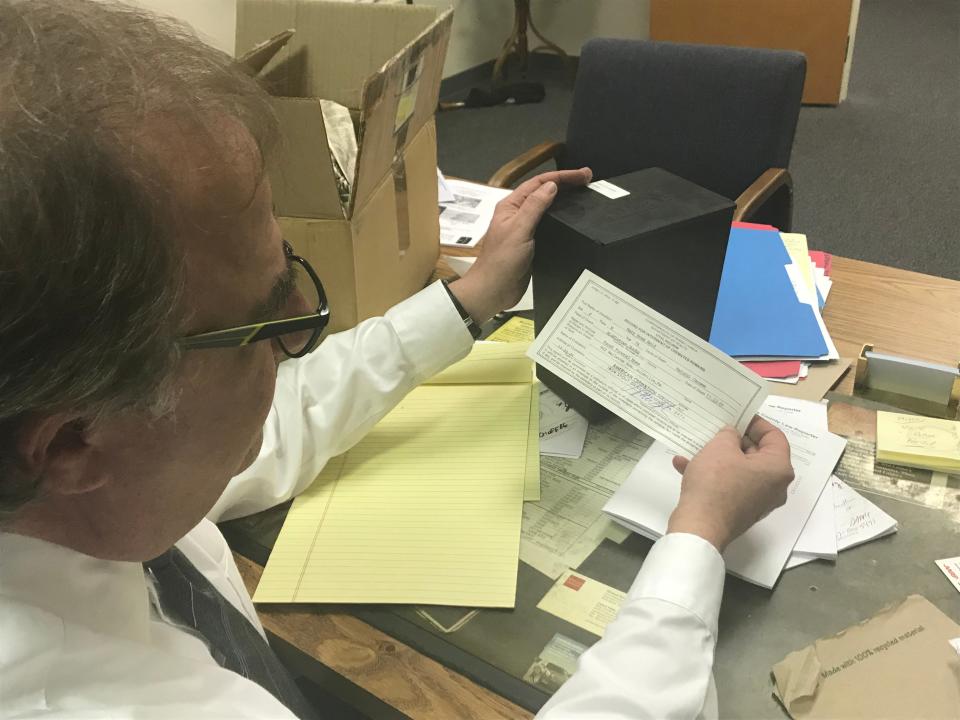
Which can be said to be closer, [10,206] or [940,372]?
[10,206]

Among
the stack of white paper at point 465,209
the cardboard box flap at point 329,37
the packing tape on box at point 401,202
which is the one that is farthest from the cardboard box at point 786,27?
the packing tape on box at point 401,202

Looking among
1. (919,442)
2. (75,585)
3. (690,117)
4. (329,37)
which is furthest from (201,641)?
(690,117)

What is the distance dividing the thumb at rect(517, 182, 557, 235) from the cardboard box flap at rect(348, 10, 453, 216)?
8.7 inches

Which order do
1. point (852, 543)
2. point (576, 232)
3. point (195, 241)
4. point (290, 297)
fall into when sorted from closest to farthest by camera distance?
1. point (195, 241)
2. point (290, 297)
3. point (852, 543)
4. point (576, 232)

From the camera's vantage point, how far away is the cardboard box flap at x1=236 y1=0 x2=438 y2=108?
133 cm

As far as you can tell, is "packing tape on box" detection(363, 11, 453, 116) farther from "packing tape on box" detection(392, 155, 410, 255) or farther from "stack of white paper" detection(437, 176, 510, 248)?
"stack of white paper" detection(437, 176, 510, 248)

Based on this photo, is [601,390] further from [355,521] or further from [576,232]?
[355,521]

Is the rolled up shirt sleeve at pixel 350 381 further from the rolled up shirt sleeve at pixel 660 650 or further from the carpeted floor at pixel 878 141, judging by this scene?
the carpeted floor at pixel 878 141

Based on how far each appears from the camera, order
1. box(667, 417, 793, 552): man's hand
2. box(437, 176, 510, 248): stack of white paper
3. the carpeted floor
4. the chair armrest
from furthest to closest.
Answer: the carpeted floor → the chair armrest → box(437, 176, 510, 248): stack of white paper → box(667, 417, 793, 552): man's hand

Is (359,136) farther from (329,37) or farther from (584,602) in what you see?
(584,602)

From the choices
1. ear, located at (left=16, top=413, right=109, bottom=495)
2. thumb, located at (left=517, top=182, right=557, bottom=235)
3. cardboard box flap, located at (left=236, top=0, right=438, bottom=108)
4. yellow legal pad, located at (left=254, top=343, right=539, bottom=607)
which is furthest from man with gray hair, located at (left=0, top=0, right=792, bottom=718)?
cardboard box flap, located at (left=236, top=0, right=438, bottom=108)

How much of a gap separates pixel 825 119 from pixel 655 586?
12.3 feet

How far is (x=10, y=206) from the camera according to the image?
0.44 metres

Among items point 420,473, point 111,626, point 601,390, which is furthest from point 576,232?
point 111,626
